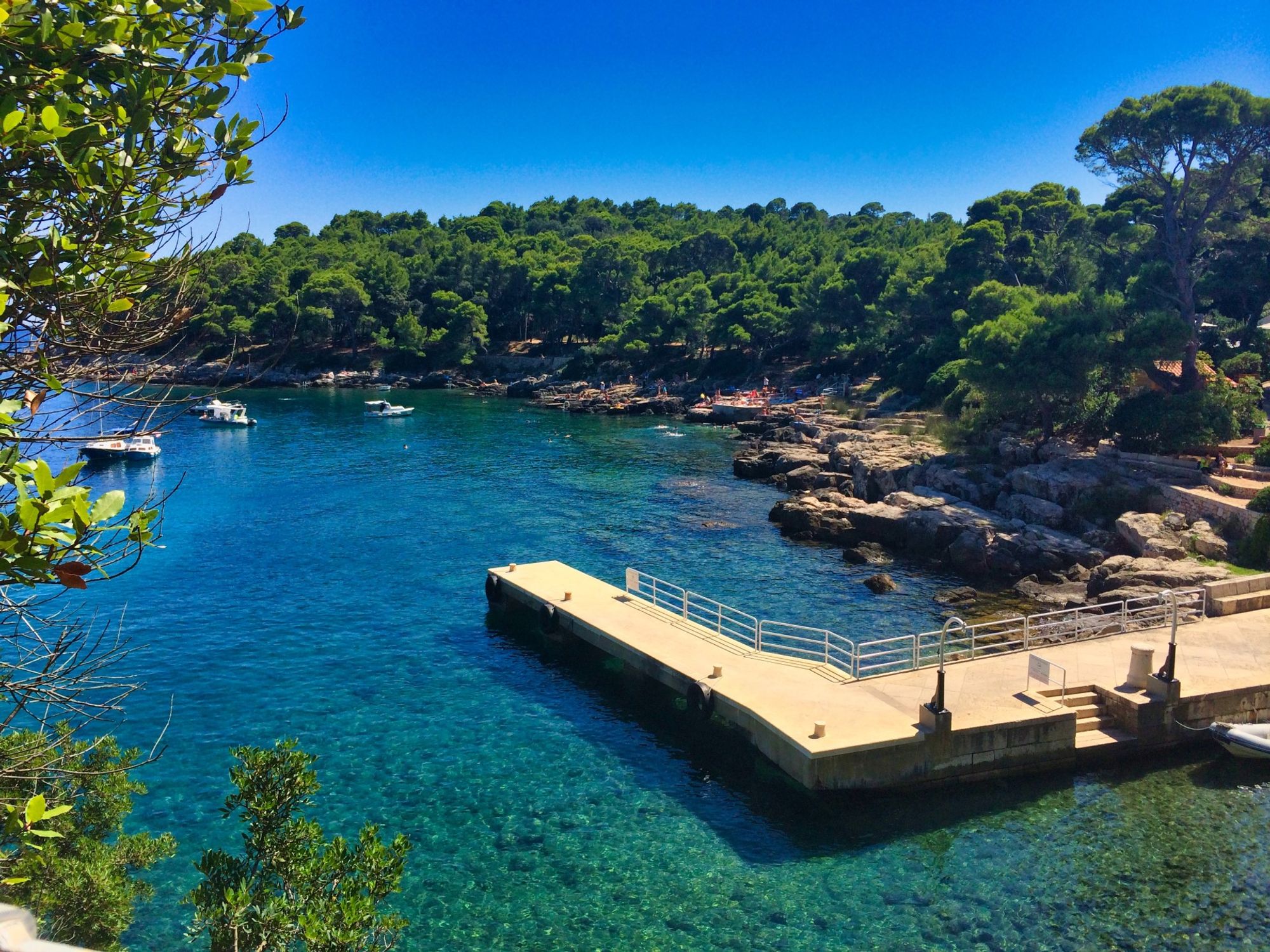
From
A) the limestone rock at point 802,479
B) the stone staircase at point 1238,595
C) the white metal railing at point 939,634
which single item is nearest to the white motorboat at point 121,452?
the limestone rock at point 802,479

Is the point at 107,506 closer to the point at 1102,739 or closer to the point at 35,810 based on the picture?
the point at 35,810

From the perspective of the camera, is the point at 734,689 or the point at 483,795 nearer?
the point at 483,795

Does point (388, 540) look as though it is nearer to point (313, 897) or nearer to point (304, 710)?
point (304, 710)

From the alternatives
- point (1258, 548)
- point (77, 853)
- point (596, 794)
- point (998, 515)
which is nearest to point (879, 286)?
point (998, 515)

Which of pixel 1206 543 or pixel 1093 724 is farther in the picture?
pixel 1206 543

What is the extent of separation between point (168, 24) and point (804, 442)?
58710mm

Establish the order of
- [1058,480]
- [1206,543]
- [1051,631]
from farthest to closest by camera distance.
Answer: [1058,480]
[1206,543]
[1051,631]

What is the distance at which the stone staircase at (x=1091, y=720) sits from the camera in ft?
62.6

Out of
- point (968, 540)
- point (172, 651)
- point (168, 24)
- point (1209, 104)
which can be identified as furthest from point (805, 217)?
point (168, 24)

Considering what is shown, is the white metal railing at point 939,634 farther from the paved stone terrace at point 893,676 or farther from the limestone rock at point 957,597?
the limestone rock at point 957,597

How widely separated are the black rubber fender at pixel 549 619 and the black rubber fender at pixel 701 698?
21.6 ft

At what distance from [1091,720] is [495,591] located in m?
18.1

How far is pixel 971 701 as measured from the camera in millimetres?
19422

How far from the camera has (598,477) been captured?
5428 centimetres
